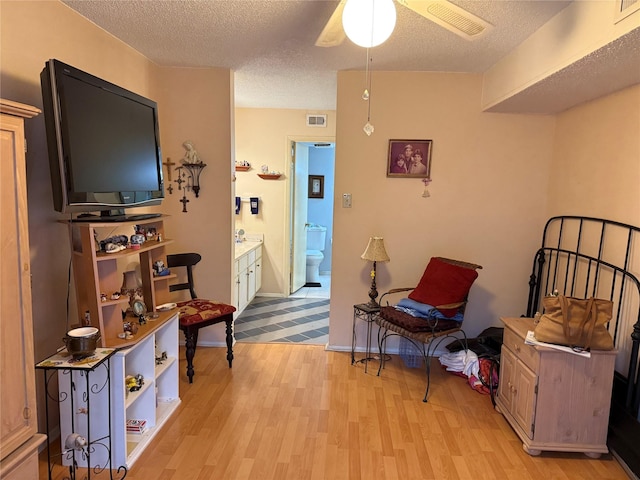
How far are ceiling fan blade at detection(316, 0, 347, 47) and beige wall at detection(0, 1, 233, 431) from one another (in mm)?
1455

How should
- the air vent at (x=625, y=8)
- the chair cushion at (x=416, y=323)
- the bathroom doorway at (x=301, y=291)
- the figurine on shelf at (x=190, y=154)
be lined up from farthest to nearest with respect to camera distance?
the bathroom doorway at (x=301, y=291), the figurine on shelf at (x=190, y=154), the chair cushion at (x=416, y=323), the air vent at (x=625, y=8)

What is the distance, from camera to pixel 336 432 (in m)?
2.48

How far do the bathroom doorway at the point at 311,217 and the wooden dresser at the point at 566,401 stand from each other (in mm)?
3257

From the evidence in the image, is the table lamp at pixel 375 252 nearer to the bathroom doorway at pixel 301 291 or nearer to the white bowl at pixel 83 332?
the bathroom doorway at pixel 301 291

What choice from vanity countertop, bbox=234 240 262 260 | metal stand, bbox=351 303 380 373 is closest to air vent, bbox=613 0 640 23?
metal stand, bbox=351 303 380 373

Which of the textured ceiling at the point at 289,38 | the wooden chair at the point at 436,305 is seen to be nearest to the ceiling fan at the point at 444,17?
the textured ceiling at the point at 289,38

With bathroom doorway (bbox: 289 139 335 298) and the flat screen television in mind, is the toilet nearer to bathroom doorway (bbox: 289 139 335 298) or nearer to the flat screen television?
bathroom doorway (bbox: 289 139 335 298)

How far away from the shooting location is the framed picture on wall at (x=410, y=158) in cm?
343

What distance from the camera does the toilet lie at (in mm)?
6266

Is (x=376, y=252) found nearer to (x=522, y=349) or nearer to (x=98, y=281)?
(x=522, y=349)

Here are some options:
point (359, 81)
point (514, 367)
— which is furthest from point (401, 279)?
point (359, 81)

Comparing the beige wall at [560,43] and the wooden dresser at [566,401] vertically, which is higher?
the beige wall at [560,43]

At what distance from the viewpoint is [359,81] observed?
11.1ft

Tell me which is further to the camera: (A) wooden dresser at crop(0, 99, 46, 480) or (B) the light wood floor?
(B) the light wood floor
